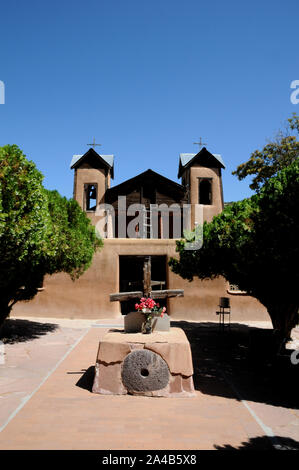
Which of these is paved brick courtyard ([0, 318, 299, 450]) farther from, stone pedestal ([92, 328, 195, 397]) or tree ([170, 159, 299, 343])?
tree ([170, 159, 299, 343])

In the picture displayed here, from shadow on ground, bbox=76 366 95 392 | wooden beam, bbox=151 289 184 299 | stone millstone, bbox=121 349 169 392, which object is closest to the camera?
stone millstone, bbox=121 349 169 392

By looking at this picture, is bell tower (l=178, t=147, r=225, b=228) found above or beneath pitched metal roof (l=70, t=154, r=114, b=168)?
beneath

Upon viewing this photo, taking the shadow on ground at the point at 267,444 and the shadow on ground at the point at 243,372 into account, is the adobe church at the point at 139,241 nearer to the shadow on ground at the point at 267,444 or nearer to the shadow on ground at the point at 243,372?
the shadow on ground at the point at 243,372

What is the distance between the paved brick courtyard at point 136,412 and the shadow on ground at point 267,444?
15 millimetres

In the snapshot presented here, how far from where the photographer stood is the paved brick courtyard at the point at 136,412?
4918 millimetres

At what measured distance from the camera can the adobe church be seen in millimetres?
19125

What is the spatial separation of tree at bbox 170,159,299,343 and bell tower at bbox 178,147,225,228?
1218cm

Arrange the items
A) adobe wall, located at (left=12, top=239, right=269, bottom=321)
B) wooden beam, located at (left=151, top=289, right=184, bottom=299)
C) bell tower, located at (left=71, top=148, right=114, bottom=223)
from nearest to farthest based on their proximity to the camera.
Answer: wooden beam, located at (left=151, top=289, right=184, bottom=299) < adobe wall, located at (left=12, top=239, right=269, bottom=321) < bell tower, located at (left=71, top=148, right=114, bottom=223)

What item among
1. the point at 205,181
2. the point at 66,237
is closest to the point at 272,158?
the point at 205,181

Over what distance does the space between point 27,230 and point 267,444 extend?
25.9 feet

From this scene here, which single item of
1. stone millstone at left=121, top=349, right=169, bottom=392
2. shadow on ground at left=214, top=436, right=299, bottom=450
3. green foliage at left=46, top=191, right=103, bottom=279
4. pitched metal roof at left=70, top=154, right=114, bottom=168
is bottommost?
shadow on ground at left=214, top=436, right=299, bottom=450

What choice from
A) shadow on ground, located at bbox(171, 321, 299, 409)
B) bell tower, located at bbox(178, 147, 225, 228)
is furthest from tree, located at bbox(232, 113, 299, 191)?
shadow on ground, located at bbox(171, 321, 299, 409)
